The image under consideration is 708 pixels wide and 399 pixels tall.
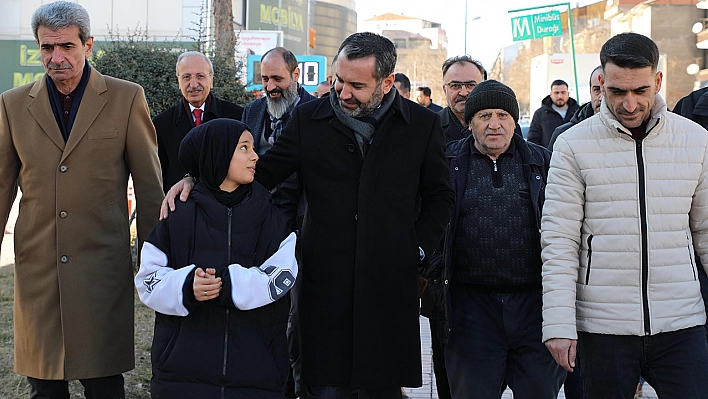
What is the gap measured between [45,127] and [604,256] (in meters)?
2.67

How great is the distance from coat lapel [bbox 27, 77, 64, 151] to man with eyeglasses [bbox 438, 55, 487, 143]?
2.40 m

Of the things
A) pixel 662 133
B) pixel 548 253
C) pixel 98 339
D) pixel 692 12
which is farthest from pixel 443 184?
pixel 692 12

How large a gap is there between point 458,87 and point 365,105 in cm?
204

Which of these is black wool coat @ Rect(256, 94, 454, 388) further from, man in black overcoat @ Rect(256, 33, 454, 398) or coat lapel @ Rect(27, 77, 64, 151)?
coat lapel @ Rect(27, 77, 64, 151)

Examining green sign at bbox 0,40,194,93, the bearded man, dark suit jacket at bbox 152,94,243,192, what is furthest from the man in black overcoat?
green sign at bbox 0,40,194,93

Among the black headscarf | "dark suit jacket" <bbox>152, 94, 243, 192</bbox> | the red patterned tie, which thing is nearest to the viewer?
the black headscarf

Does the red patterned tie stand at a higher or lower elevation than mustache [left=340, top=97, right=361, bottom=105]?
higher

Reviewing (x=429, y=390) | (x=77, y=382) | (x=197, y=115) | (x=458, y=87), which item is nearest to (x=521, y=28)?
(x=197, y=115)

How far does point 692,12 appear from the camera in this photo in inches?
1474

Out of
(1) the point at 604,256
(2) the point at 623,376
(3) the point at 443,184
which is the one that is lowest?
(2) the point at 623,376

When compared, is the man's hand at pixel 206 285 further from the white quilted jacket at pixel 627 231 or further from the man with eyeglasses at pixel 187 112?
the man with eyeglasses at pixel 187 112

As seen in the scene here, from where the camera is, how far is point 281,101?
6.25 m

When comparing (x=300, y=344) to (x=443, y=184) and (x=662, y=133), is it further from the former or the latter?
(x=662, y=133)

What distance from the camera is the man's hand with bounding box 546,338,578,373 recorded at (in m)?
3.70
